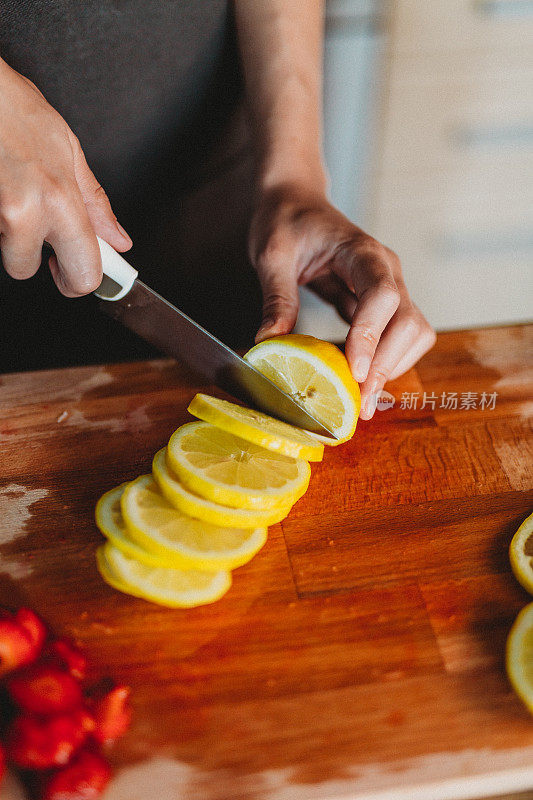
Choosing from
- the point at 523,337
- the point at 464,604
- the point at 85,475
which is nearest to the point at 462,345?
the point at 523,337

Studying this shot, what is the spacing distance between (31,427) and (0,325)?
0.41 meters

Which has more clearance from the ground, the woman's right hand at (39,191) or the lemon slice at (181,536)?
the woman's right hand at (39,191)

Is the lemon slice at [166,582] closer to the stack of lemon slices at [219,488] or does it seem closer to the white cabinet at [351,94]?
the stack of lemon slices at [219,488]

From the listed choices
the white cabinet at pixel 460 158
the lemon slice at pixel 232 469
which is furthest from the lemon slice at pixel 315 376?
the white cabinet at pixel 460 158

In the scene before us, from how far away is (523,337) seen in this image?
162 centimetres

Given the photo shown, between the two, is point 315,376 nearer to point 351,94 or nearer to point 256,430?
point 256,430

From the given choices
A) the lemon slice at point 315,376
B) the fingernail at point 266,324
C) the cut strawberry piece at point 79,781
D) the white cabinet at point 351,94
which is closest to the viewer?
the cut strawberry piece at point 79,781

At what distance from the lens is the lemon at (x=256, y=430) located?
1.15 meters

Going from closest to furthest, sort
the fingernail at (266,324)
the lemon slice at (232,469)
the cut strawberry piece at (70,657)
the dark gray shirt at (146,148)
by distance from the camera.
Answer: the cut strawberry piece at (70,657) → the lemon slice at (232,469) → the fingernail at (266,324) → the dark gray shirt at (146,148)

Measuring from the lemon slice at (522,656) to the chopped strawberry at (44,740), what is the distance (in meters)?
0.60

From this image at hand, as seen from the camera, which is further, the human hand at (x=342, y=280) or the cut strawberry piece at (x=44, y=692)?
the human hand at (x=342, y=280)

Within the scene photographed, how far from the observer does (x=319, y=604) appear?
112 centimetres

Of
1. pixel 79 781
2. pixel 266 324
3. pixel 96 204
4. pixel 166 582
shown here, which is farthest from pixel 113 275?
Answer: pixel 79 781

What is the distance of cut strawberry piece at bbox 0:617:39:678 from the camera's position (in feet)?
3.21
